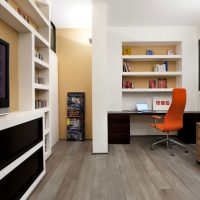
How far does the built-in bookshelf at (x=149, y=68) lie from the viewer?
17.7ft

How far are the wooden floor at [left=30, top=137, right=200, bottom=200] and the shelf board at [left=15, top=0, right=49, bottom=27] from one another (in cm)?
234

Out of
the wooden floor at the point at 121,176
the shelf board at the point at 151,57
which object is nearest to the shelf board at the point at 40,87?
the wooden floor at the point at 121,176

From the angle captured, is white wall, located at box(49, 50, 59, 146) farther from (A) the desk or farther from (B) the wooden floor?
(A) the desk

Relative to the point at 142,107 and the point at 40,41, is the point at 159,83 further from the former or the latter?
the point at 40,41

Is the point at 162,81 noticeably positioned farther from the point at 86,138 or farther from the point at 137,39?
the point at 86,138

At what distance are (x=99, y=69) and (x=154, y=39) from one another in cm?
219

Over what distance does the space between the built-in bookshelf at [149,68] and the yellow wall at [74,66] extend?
935 mm

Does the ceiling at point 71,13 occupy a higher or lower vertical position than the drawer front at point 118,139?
higher

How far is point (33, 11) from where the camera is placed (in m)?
3.13

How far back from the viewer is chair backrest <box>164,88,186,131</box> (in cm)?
384

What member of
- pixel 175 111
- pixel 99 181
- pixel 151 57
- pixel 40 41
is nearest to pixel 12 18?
pixel 40 41

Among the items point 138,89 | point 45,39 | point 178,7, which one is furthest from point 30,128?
point 178,7

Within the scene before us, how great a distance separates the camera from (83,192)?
2338 millimetres

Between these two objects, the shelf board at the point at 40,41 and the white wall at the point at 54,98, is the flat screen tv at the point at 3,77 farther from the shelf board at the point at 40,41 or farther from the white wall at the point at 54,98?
the white wall at the point at 54,98
